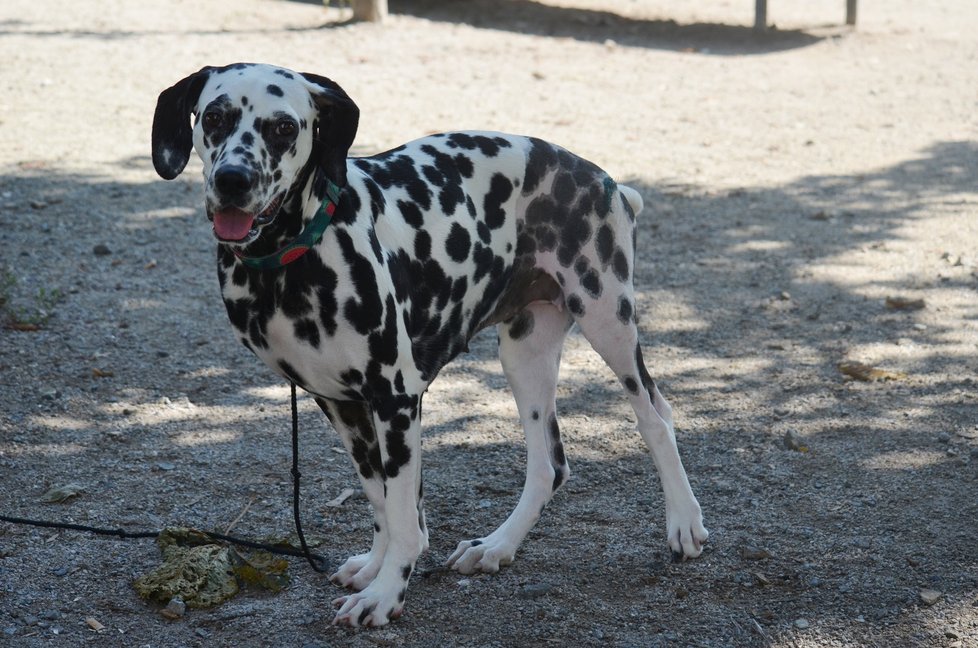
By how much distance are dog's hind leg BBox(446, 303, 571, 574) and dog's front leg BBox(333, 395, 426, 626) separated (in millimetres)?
630

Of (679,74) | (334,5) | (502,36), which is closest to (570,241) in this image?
(679,74)

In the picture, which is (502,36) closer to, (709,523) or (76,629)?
(709,523)

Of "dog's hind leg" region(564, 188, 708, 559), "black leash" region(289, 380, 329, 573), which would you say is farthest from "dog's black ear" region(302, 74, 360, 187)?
"dog's hind leg" region(564, 188, 708, 559)

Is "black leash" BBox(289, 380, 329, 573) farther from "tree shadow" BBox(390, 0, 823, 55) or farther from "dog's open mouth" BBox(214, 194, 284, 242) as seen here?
"tree shadow" BBox(390, 0, 823, 55)

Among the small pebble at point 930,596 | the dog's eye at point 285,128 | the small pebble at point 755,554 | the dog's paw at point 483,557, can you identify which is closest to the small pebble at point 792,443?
the small pebble at point 755,554

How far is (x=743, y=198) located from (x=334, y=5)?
7520 mm

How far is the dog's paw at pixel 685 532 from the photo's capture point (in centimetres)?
434

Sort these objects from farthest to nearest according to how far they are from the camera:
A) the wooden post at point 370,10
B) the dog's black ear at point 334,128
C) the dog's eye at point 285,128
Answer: the wooden post at point 370,10
the dog's black ear at point 334,128
the dog's eye at point 285,128

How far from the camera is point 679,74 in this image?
12.1 m

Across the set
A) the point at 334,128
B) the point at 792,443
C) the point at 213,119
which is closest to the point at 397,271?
the point at 334,128

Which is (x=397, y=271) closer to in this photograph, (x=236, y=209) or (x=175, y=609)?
(x=236, y=209)

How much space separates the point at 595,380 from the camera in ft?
19.9

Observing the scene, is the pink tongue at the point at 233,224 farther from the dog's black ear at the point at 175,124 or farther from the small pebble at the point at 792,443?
the small pebble at the point at 792,443

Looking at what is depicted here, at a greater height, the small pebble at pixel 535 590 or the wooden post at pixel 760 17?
the wooden post at pixel 760 17
